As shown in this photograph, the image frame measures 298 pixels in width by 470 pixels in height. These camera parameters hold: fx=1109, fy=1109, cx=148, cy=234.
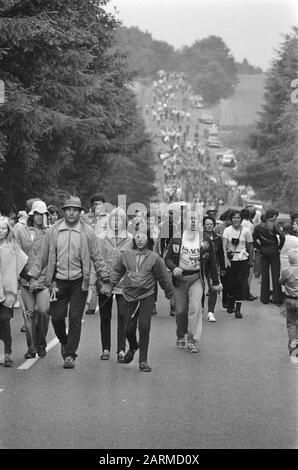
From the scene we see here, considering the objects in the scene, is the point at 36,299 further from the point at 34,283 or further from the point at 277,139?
the point at 277,139

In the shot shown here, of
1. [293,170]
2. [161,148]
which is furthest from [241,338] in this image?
[161,148]

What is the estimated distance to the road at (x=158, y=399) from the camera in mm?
8203

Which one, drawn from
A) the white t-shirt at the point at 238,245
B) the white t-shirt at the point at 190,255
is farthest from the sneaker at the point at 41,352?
the white t-shirt at the point at 238,245

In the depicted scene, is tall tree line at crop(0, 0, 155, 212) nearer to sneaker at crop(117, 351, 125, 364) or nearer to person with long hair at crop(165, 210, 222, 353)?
person with long hair at crop(165, 210, 222, 353)

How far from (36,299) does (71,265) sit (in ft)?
3.26

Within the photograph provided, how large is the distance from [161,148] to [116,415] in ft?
489

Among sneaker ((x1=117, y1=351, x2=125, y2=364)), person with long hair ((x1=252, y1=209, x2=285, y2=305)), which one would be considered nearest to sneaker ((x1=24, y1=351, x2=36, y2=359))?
sneaker ((x1=117, y1=351, x2=125, y2=364))

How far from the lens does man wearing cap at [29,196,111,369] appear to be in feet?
37.5

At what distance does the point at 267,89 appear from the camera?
58.2m

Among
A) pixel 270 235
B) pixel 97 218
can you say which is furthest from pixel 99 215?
pixel 270 235

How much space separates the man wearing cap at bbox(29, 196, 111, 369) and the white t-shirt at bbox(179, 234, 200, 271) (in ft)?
6.01

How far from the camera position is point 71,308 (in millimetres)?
11445

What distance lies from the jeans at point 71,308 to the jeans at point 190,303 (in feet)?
6.39
